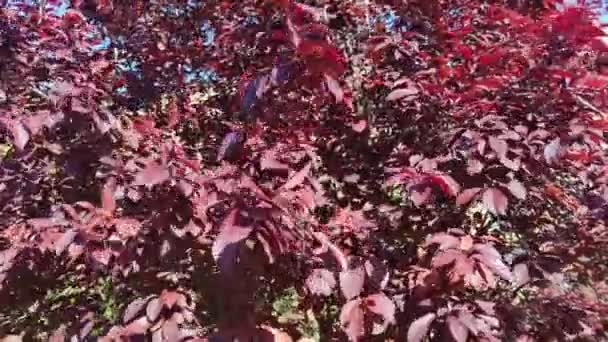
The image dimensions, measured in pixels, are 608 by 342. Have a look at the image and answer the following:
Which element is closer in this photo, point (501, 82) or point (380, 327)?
point (380, 327)

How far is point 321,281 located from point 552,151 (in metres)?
0.73

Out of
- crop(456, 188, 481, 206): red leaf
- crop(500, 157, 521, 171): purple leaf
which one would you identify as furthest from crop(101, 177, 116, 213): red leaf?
crop(500, 157, 521, 171): purple leaf

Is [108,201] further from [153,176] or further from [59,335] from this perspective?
[59,335]

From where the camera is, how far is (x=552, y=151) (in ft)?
5.70

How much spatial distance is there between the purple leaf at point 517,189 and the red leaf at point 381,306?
46 cm

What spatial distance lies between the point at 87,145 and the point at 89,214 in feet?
1.37

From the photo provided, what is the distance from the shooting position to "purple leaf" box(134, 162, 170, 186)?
1.55 meters

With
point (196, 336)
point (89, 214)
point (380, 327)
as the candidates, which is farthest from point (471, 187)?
Result: point (89, 214)

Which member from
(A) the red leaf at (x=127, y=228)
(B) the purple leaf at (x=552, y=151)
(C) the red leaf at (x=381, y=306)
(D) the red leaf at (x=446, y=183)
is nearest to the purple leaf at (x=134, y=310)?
(A) the red leaf at (x=127, y=228)

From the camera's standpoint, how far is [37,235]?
1.90 metres

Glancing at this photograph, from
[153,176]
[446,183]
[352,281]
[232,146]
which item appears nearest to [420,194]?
[446,183]

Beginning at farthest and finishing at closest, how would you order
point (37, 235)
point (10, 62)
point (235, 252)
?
point (10, 62)
point (37, 235)
point (235, 252)

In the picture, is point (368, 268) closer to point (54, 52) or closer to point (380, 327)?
point (380, 327)

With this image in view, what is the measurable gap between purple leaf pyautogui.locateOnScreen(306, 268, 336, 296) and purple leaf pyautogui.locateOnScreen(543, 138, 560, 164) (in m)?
0.68
